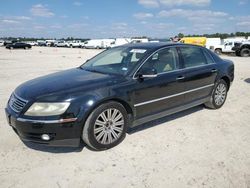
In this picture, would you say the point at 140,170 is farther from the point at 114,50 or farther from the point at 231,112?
the point at 231,112

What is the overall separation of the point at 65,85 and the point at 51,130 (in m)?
0.70

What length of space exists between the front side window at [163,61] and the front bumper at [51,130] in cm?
154

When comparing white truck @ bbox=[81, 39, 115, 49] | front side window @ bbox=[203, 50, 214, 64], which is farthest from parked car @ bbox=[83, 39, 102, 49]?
front side window @ bbox=[203, 50, 214, 64]

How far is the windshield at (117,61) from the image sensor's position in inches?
169

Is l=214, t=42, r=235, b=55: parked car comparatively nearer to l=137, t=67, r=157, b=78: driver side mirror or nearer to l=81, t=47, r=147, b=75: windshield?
l=81, t=47, r=147, b=75: windshield

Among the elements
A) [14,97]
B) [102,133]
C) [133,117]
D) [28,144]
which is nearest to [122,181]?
[102,133]

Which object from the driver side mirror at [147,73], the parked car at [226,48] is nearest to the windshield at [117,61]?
the driver side mirror at [147,73]

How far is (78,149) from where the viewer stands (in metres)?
Answer: 3.85

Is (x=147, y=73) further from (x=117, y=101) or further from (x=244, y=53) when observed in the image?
(x=244, y=53)

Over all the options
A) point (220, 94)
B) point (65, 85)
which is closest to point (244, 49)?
point (220, 94)

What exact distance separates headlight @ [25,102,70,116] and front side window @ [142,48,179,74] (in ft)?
4.95

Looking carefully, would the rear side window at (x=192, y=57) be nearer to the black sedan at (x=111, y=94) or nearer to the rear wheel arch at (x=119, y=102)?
the black sedan at (x=111, y=94)

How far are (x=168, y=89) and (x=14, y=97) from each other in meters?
2.51

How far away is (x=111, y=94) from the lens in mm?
3686
